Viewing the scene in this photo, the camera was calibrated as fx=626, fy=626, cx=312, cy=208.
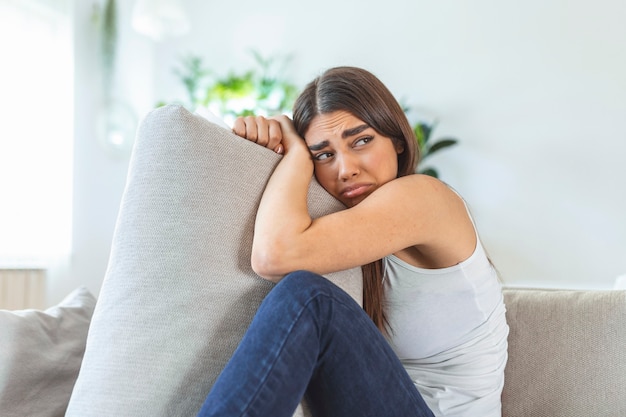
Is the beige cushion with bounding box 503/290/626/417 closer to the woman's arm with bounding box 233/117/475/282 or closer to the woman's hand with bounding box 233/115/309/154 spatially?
the woman's arm with bounding box 233/117/475/282

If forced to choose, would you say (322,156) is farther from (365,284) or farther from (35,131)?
(35,131)

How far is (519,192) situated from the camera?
3.15 m

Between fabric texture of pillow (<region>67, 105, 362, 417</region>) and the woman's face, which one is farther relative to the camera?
the woman's face

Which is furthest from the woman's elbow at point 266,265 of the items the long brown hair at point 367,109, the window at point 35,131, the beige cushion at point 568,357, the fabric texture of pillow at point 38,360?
the window at point 35,131

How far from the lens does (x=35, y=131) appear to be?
10.6 ft

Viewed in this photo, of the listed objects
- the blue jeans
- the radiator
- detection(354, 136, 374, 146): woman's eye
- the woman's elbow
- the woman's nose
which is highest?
detection(354, 136, 374, 146): woman's eye

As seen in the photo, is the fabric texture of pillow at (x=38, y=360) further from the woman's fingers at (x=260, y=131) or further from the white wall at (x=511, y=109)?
the white wall at (x=511, y=109)

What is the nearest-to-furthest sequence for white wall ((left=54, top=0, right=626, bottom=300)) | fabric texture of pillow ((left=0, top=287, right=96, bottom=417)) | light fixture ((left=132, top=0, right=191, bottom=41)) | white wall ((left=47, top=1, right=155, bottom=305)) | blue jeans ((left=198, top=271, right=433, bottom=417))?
blue jeans ((left=198, top=271, right=433, bottom=417)) → fabric texture of pillow ((left=0, top=287, right=96, bottom=417)) → white wall ((left=54, top=0, right=626, bottom=300)) → light fixture ((left=132, top=0, right=191, bottom=41)) → white wall ((left=47, top=1, right=155, bottom=305))

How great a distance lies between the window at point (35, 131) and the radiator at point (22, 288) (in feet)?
0.19

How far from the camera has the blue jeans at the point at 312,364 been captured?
868 millimetres

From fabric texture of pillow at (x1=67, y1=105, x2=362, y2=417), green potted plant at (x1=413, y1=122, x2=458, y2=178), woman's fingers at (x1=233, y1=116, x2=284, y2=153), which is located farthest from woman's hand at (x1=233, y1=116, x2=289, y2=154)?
green potted plant at (x1=413, y1=122, x2=458, y2=178)

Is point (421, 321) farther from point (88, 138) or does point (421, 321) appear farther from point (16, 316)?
point (88, 138)

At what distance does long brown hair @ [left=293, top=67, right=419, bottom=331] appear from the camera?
4.00 feet

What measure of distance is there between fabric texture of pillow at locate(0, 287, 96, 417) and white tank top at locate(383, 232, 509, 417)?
Answer: 25.9 inches
